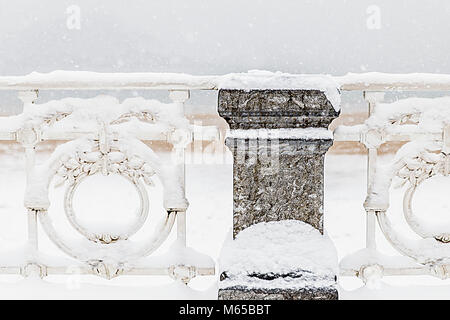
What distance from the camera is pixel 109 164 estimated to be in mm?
2719

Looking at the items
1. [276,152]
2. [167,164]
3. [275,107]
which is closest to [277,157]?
[276,152]

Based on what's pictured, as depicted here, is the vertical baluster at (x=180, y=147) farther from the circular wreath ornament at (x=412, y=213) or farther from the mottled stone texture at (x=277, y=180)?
the circular wreath ornament at (x=412, y=213)

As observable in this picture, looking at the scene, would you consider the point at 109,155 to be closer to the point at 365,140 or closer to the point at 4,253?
the point at 4,253

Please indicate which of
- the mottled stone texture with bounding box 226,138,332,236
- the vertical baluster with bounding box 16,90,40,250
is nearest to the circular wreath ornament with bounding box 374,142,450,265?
the mottled stone texture with bounding box 226,138,332,236

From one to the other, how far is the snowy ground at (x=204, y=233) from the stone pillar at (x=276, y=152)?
0.47 metres

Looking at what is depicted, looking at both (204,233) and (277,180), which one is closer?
(277,180)

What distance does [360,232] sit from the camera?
825 cm

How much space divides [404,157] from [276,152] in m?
0.73

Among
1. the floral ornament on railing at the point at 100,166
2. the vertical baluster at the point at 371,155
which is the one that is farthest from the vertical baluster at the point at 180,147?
the vertical baluster at the point at 371,155

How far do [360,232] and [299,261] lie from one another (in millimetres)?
6098

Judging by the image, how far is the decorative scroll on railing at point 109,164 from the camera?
8.92 feet

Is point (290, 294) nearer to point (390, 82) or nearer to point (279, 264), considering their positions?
point (279, 264)
